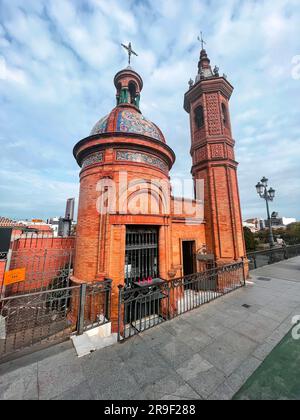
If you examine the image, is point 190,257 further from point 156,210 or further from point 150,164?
point 150,164

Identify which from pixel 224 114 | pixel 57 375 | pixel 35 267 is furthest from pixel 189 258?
pixel 35 267

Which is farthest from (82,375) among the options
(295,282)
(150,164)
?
(295,282)

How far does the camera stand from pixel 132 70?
9.98 m

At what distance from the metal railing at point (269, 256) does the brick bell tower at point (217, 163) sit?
191 cm

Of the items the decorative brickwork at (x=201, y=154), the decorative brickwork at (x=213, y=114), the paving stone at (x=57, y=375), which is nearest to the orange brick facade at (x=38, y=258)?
the paving stone at (x=57, y=375)

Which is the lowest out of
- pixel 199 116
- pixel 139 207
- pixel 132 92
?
pixel 139 207

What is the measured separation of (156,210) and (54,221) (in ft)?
217

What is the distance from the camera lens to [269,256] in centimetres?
1235

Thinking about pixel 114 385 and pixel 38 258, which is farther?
pixel 38 258

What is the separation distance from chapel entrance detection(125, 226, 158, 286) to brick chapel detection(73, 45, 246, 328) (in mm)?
38

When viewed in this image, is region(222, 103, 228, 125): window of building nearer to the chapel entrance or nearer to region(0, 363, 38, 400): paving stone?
the chapel entrance

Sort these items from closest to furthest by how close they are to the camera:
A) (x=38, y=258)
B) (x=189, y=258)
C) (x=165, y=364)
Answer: (x=165, y=364) → (x=189, y=258) → (x=38, y=258)

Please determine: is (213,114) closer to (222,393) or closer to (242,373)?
(242,373)

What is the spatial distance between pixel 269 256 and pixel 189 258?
267 inches
